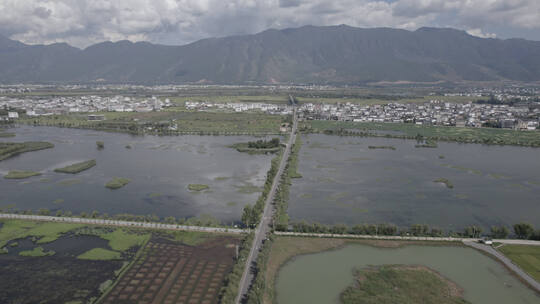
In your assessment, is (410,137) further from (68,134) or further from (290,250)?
(68,134)

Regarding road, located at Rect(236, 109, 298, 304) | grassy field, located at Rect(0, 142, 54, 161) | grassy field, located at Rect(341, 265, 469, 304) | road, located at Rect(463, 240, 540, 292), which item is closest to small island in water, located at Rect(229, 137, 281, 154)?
road, located at Rect(236, 109, 298, 304)

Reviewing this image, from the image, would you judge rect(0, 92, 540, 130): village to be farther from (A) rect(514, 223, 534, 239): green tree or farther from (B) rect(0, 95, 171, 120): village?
(A) rect(514, 223, 534, 239): green tree

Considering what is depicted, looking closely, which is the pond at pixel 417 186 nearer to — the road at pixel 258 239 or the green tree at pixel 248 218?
the road at pixel 258 239

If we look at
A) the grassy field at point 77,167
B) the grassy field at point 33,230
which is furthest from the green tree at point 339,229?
the grassy field at point 77,167

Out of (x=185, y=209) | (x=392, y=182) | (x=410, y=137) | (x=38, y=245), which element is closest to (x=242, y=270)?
(x=185, y=209)

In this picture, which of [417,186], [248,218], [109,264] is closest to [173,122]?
[417,186]

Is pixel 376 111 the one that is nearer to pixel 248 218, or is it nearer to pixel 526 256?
pixel 526 256
